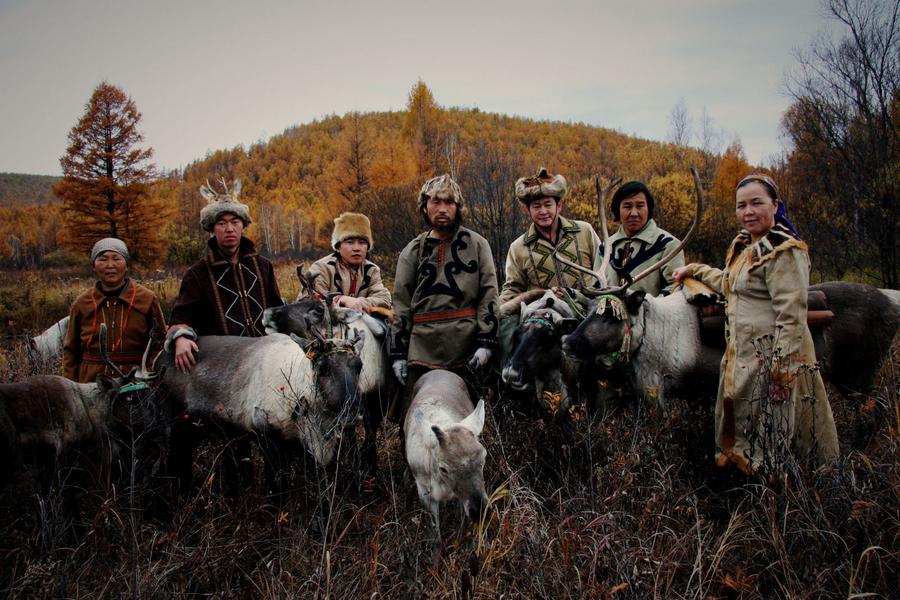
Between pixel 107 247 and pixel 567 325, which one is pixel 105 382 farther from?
pixel 567 325

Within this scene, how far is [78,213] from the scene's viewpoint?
24.5 meters

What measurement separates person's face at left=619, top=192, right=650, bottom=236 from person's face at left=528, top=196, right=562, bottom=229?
64 cm

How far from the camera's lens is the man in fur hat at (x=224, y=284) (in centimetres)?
428

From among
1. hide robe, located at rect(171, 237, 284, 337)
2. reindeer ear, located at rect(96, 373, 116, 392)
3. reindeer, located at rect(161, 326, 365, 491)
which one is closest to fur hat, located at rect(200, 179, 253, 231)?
hide robe, located at rect(171, 237, 284, 337)

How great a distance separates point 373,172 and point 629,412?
2656 centimetres

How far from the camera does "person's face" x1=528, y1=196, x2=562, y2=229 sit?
15.5ft

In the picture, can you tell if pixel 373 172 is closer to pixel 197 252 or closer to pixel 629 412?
pixel 197 252

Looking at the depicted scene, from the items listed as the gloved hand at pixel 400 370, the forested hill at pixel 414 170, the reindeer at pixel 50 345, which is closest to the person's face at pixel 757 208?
the gloved hand at pixel 400 370

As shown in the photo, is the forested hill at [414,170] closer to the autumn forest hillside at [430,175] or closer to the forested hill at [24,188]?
the autumn forest hillside at [430,175]

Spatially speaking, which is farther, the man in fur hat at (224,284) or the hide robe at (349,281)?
the hide robe at (349,281)

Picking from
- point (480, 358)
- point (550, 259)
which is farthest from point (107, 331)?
point (550, 259)

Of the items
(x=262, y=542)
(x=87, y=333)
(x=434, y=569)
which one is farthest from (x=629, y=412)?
(x=87, y=333)

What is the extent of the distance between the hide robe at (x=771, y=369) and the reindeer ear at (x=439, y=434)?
192 centimetres

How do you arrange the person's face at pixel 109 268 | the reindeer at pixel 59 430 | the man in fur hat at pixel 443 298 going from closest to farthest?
the reindeer at pixel 59 430 < the man in fur hat at pixel 443 298 < the person's face at pixel 109 268
